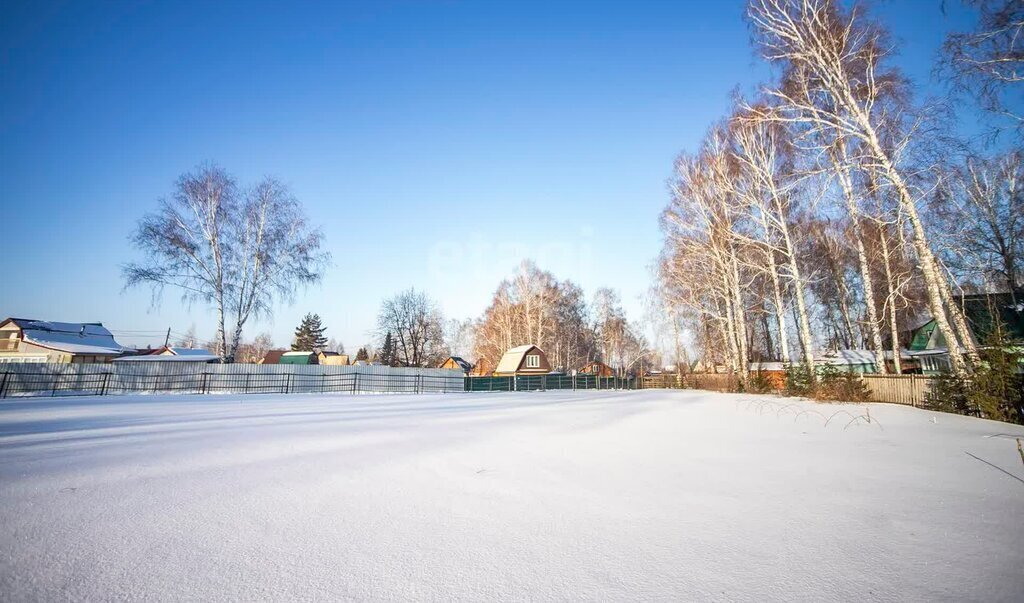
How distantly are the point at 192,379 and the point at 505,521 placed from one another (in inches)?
840

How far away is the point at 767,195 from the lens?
47.3ft

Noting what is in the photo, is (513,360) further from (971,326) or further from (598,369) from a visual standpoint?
(971,326)

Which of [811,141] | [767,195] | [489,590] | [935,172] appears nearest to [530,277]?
[767,195]

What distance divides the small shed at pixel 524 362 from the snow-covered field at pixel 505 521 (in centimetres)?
2774

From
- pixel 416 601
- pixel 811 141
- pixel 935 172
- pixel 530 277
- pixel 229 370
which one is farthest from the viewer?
pixel 530 277

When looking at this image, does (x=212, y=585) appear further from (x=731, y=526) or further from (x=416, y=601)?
(x=731, y=526)

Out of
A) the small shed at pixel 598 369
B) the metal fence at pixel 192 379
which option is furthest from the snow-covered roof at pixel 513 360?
the small shed at pixel 598 369

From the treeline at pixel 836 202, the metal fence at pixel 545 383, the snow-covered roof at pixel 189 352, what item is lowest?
the metal fence at pixel 545 383

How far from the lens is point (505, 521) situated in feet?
7.11

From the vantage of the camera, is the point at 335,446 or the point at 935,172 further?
the point at 935,172

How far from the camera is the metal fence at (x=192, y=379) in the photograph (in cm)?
1544

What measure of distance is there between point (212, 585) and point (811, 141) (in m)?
15.6

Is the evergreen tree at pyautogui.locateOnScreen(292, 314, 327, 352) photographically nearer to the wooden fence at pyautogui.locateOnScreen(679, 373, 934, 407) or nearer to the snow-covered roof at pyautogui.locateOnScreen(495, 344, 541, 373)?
the snow-covered roof at pyautogui.locateOnScreen(495, 344, 541, 373)

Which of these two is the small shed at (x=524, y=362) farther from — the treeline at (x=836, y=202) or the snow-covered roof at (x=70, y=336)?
the snow-covered roof at (x=70, y=336)
